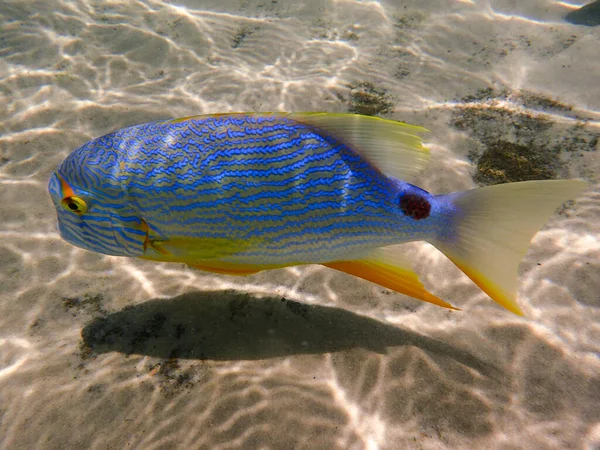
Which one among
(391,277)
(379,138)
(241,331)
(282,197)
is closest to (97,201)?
(282,197)

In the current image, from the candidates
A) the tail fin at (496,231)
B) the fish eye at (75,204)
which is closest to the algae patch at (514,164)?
the tail fin at (496,231)

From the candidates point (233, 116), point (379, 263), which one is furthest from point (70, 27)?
point (379, 263)

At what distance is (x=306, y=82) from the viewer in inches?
205

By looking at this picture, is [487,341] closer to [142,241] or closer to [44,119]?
[142,241]

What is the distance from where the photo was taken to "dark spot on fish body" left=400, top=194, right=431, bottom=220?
74.7 inches

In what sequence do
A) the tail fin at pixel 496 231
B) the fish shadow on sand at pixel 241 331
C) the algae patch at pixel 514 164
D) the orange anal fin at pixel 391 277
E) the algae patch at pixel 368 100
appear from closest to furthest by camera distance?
the tail fin at pixel 496 231 < the orange anal fin at pixel 391 277 < the fish shadow on sand at pixel 241 331 < the algae patch at pixel 514 164 < the algae patch at pixel 368 100

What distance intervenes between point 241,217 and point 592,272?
2.88m

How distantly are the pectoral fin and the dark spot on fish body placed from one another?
0.27 meters

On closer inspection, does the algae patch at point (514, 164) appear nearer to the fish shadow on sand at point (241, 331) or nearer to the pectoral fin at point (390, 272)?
the fish shadow on sand at point (241, 331)

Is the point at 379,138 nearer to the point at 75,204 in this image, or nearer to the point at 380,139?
the point at 380,139

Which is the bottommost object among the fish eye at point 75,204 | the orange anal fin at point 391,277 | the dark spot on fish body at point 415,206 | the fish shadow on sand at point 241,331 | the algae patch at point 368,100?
the fish shadow on sand at point 241,331

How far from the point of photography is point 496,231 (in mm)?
1894

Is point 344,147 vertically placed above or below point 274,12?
below

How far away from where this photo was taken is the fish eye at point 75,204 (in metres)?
1.89
